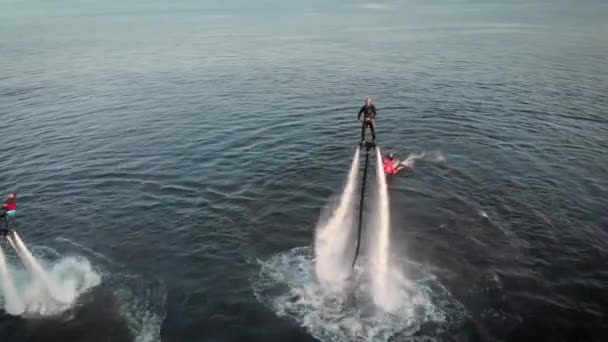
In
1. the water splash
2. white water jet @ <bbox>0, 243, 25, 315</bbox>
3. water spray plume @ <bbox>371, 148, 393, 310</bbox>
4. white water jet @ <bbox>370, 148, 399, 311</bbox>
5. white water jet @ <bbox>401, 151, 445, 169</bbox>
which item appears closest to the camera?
the water splash

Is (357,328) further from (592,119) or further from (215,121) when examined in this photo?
(592,119)

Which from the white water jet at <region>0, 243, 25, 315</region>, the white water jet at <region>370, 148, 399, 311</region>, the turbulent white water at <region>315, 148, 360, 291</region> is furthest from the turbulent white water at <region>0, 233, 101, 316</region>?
the white water jet at <region>370, 148, 399, 311</region>

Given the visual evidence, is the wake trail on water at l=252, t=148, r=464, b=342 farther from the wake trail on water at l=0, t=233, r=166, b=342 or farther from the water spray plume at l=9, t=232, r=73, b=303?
the water spray plume at l=9, t=232, r=73, b=303

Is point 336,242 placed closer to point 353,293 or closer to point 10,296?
point 353,293

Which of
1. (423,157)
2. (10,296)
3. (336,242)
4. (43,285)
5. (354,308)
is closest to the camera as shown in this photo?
(354,308)

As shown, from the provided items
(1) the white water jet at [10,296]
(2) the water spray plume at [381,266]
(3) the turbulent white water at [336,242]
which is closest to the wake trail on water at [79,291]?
(1) the white water jet at [10,296]

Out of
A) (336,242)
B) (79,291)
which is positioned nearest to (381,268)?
(336,242)
